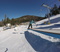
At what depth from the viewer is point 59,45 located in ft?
10.3

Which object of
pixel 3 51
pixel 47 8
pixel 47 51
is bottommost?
pixel 3 51

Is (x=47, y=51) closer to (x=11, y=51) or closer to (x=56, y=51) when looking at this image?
(x=56, y=51)

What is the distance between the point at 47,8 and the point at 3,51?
75.4ft

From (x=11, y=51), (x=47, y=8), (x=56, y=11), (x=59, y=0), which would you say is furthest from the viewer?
(x=56, y=11)

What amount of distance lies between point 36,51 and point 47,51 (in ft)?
2.14

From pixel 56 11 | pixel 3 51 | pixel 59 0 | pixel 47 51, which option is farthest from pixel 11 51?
pixel 56 11

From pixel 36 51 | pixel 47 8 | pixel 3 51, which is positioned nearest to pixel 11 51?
pixel 3 51

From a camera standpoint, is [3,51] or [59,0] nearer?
[3,51]

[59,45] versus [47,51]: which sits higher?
[59,45]

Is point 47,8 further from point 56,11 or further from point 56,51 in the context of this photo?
point 56,11

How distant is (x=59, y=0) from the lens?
16.6m

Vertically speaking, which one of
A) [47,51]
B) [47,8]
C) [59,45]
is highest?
[47,8]

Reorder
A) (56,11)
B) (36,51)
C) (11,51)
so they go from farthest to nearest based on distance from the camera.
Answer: (56,11), (11,51), (36,51)

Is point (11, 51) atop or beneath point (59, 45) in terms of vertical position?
beneath
